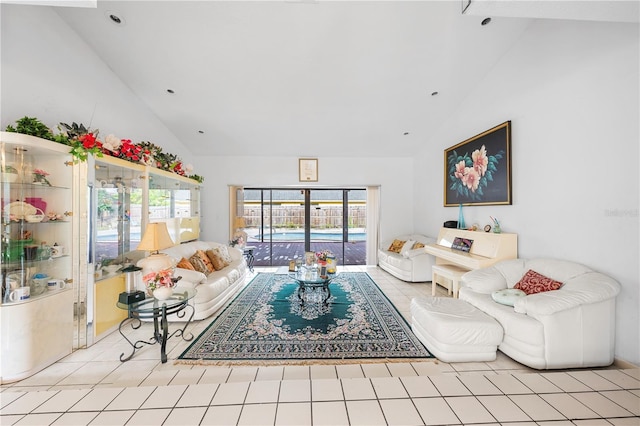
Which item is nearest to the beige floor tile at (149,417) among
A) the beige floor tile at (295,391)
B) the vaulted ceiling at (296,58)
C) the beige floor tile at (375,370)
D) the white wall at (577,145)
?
the beige floor tile at (295,391)

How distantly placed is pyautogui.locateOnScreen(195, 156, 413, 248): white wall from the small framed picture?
11 centimetres

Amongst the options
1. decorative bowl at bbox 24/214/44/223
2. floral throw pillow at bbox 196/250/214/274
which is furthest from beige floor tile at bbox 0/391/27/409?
floral throw pillow at bbox 196/250/214/274

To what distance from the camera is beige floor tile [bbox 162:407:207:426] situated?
1.55 m

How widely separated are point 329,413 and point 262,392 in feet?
1.69

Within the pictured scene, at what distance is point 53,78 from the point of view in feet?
9.62

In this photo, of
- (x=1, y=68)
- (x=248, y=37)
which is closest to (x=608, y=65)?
(x=248, y=37)

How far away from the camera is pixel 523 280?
2.96 meters

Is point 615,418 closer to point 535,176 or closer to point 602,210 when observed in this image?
point 602,210

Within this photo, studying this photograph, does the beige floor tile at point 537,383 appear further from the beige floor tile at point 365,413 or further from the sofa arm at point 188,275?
the sofa arm at point 188,275

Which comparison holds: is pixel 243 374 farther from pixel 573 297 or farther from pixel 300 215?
pixel 300 215

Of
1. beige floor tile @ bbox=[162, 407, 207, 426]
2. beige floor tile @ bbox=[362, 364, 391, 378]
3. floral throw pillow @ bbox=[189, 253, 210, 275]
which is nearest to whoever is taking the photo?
beige floor tile @ bbox=[162, 407, 207, 426]

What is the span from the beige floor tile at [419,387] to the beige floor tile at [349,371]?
46 cm

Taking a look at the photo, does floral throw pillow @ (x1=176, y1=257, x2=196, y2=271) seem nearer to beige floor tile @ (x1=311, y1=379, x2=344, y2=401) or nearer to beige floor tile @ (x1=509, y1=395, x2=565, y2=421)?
beige floor tile @ (x1=311, y1=379, x2=344, y2=401)

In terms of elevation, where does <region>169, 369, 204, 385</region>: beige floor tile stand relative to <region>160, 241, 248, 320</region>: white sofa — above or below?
below
